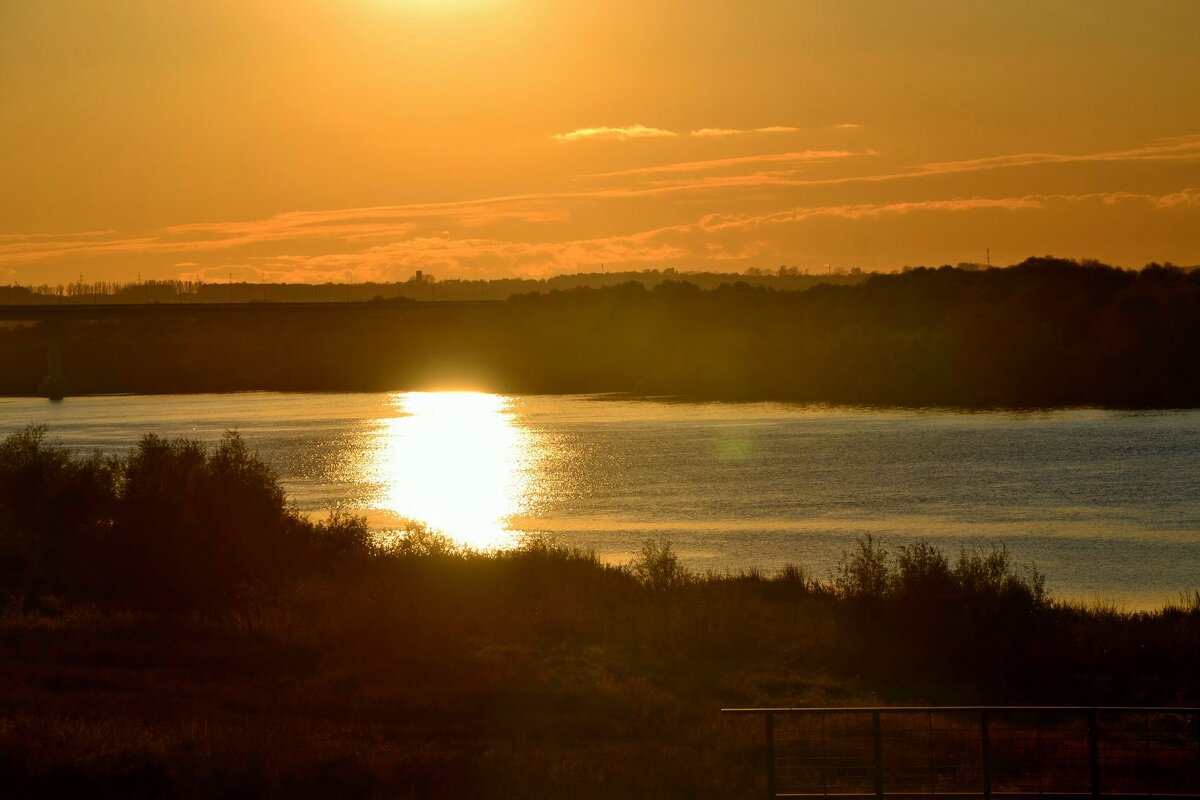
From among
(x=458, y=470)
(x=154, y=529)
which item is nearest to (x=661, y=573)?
(x=154, y=529)

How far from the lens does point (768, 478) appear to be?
6875cm

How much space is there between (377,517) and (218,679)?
118 ft

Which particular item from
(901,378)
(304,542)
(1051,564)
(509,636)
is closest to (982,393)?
(901,378)

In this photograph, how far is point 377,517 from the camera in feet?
193

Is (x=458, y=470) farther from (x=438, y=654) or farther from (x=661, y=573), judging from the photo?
(x=438, y=654)

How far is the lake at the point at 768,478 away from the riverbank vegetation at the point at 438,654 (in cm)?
771

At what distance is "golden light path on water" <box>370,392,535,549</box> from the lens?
58.8 m

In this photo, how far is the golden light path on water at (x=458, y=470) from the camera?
2317 inches

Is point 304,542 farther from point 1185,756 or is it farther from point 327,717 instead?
point 1185,756

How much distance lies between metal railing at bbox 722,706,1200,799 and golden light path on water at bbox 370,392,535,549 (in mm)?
27637

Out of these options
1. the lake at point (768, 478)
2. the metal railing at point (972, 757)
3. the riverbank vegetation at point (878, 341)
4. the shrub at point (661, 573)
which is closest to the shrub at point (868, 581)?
the shrub at point (661, 573)

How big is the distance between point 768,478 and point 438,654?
150 ft

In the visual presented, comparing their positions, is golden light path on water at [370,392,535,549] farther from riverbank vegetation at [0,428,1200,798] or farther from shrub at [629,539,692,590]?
shrub at [629,539,692,590]

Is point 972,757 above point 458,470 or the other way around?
above
